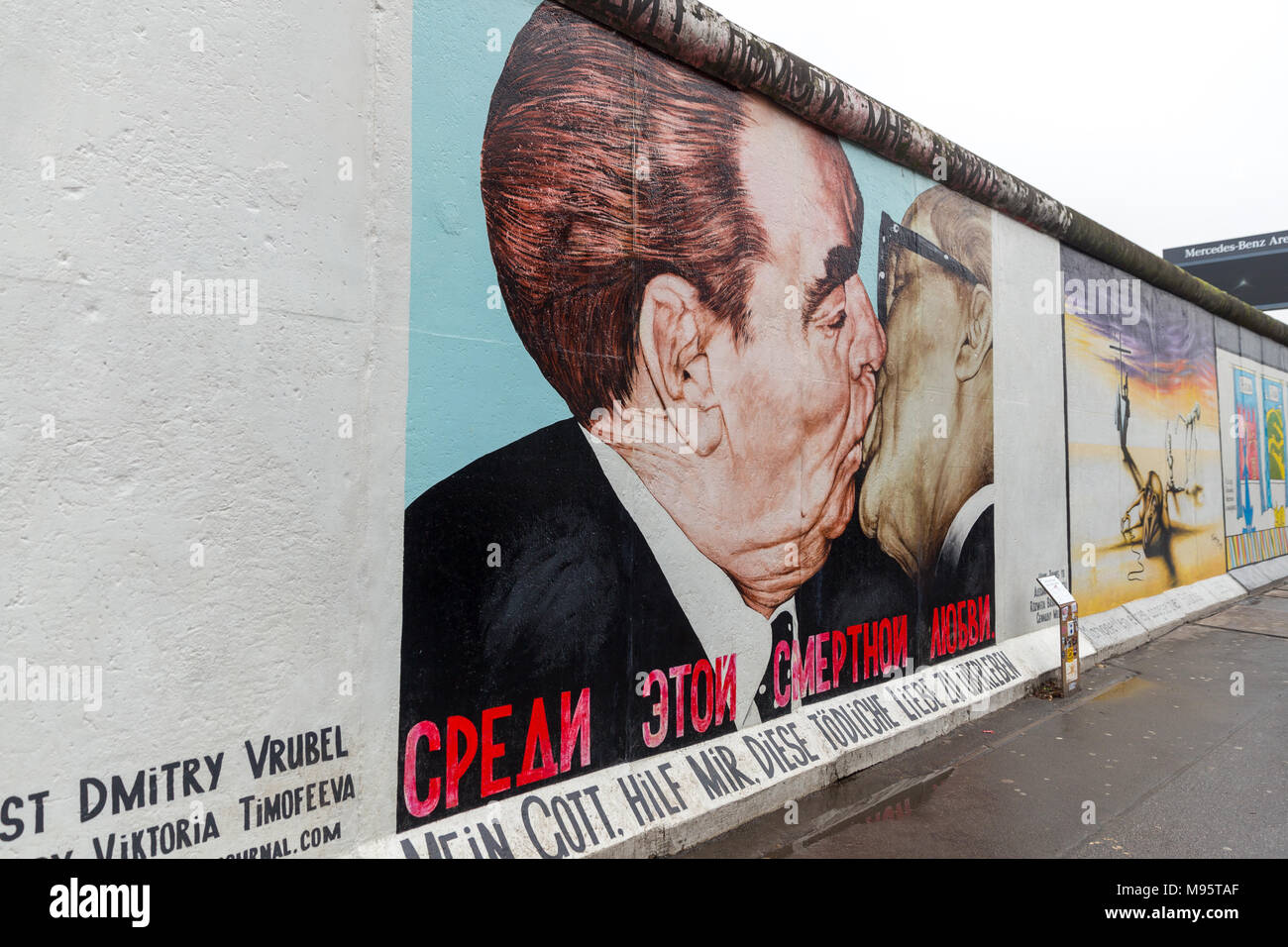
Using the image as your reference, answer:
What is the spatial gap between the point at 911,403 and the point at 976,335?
131cm

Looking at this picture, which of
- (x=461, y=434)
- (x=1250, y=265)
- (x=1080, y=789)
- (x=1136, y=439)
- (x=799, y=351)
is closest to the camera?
(x=461, y=434)

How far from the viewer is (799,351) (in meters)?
5.31

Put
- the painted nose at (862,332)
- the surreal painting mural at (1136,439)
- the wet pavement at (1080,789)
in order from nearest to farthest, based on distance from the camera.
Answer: the wet pavement at (1080,789) < the painted nose at (862,332) < the surreal painting mural at (1136,439)

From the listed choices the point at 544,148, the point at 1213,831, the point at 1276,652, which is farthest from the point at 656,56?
the point at 1276,652

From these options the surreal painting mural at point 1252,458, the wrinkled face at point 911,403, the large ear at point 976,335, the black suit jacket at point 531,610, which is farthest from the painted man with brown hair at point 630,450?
the surreal painting mural at point 1252,458

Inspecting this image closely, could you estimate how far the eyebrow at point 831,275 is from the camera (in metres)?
5.44

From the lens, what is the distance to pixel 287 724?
Result: 3.01 metres

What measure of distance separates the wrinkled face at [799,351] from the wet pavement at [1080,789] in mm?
1645

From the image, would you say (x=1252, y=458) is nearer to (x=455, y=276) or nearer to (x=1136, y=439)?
(x=1136, y=439)

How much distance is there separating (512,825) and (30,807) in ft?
5.80

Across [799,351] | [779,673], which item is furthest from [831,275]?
[779,673]

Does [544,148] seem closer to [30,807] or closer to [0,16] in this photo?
[0,16]

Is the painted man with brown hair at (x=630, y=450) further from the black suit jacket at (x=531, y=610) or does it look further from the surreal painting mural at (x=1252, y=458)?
the surreal painting mural at (x=1252, y=458)

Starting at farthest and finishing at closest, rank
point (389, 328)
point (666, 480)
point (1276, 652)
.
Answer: point (1276, 652) → point (666, 480) → point (389, 328)
